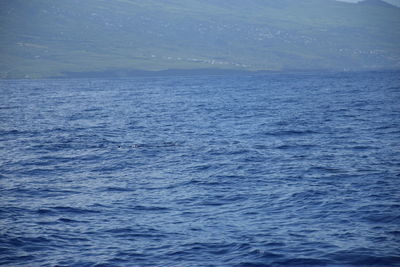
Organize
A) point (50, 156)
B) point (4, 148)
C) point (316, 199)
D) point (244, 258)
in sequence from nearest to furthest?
point (244, 258) → point (316, 199) → point (50, 156) → point (4, 148)

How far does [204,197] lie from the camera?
27750mm

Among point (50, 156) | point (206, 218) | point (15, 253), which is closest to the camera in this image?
point (15, 253)

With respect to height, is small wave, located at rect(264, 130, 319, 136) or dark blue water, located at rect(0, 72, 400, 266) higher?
small wave, located at rect(264, 130, 319, 136)

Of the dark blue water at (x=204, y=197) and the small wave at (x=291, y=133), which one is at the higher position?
the small wave at (x=291, y=133)

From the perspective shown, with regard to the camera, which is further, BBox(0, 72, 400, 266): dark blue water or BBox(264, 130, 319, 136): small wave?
BBox(264, 130, 319, 136): small wave

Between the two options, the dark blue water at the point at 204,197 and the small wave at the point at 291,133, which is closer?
the dark blue water at the point at 204,197

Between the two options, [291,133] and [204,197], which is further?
[291,133]

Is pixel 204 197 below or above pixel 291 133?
below

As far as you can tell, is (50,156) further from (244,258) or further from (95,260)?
(244,258)

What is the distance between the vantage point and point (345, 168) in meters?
33.3

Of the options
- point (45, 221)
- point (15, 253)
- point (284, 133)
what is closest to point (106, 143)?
point (284, 133)

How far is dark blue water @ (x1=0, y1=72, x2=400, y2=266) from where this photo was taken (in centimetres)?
1977

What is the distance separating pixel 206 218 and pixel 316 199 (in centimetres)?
665

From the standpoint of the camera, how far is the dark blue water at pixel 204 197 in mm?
19766
